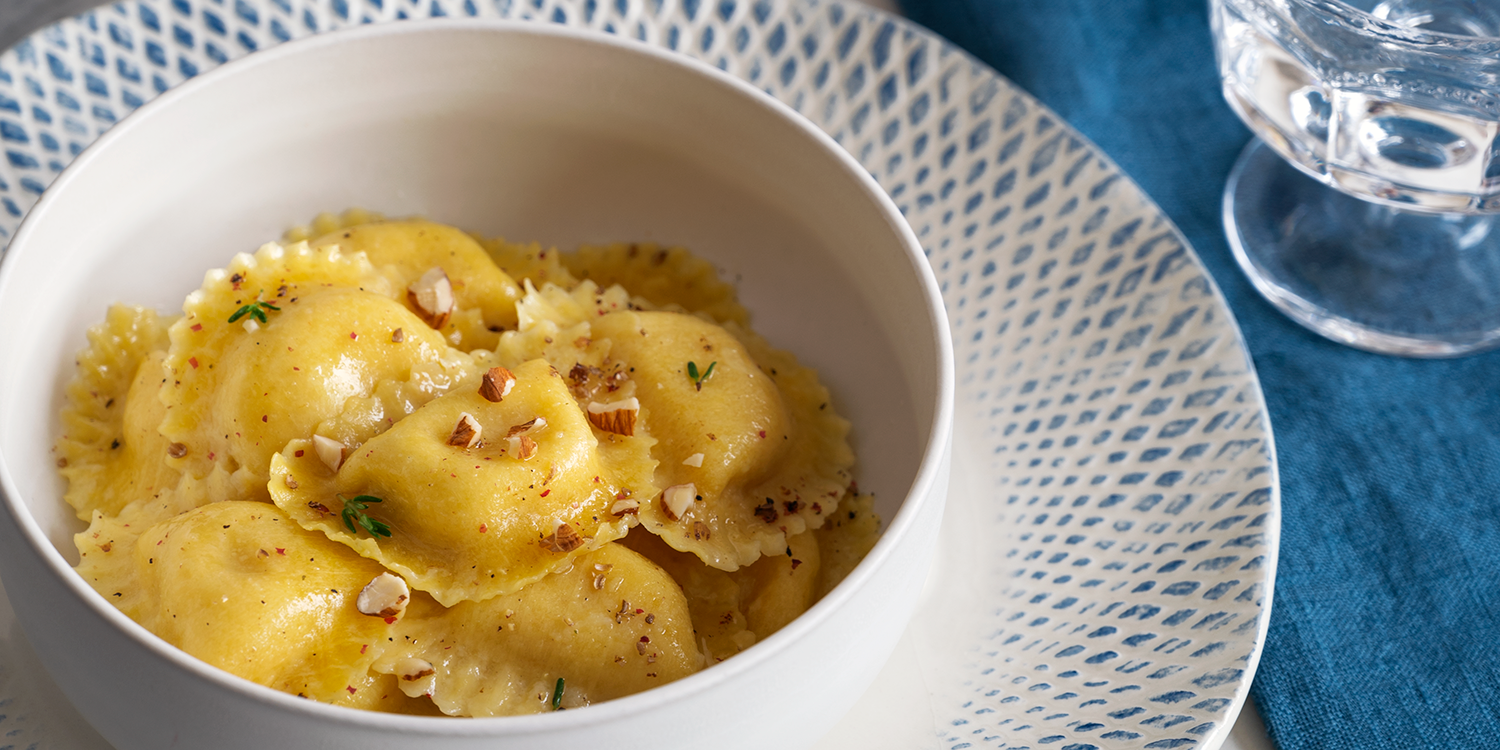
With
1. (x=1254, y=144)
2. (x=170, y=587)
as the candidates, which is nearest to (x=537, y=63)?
(x=170, y=587)

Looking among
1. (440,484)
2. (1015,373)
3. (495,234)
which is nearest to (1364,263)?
(1015,373)

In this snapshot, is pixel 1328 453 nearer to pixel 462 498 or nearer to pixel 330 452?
pixel 462 498

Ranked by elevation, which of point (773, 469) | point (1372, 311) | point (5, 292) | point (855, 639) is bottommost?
point (1372, 311)

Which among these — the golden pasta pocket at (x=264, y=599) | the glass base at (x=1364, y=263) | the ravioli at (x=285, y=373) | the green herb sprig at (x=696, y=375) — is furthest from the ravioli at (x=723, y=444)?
the glass base at (x=1364, y=263)

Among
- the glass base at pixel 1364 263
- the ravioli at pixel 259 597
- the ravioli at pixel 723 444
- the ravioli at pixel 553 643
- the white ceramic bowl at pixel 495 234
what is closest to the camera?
the white ceramic bowl at pixel 495 234

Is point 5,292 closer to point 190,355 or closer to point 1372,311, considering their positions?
point 190,355

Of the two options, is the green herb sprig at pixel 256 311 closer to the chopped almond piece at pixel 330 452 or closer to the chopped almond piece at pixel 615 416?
the chopped almond piece at pixel 330 452
